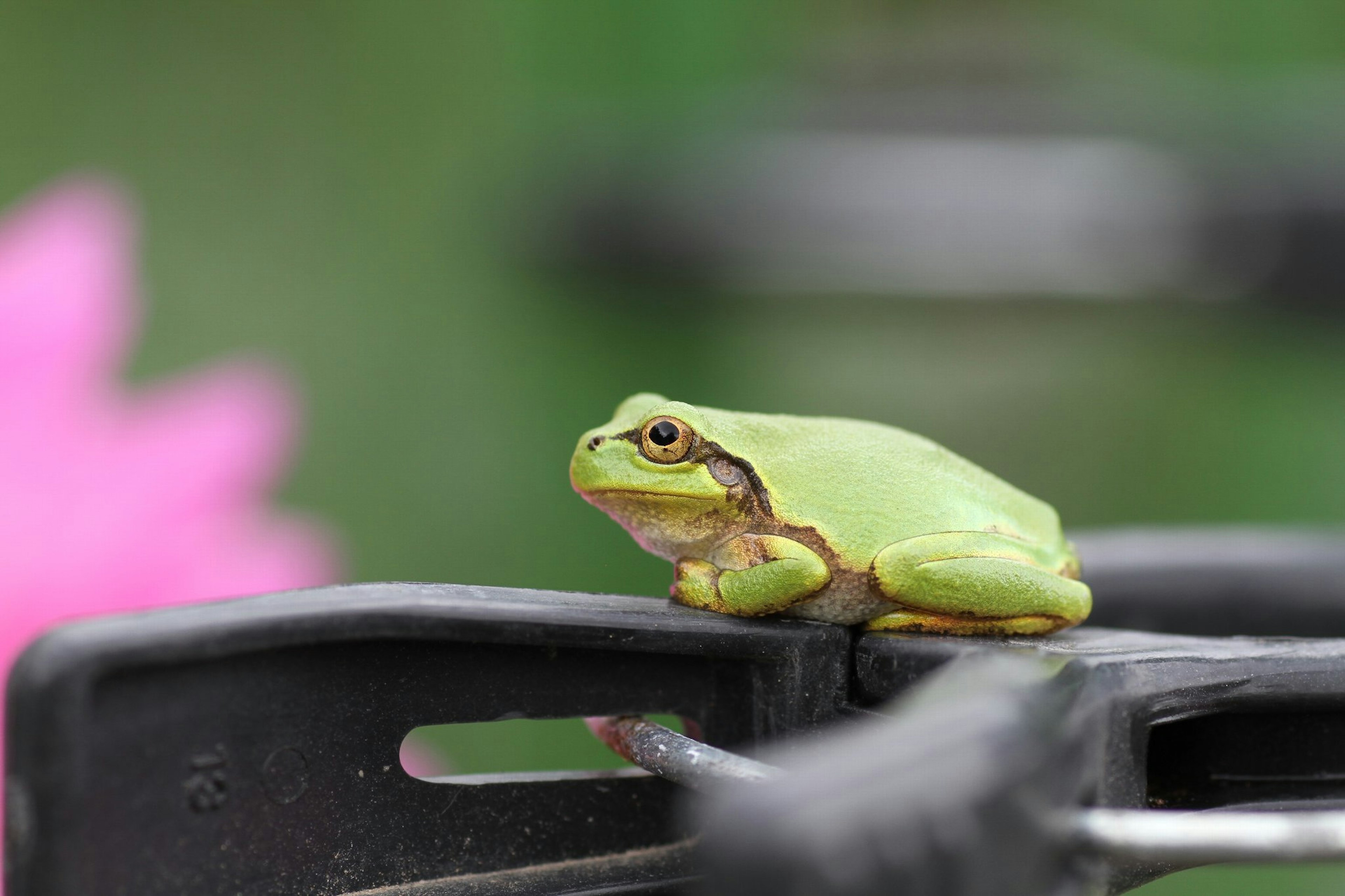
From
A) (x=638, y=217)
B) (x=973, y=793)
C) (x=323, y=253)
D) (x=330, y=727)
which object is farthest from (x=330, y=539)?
(x=638, y=217)

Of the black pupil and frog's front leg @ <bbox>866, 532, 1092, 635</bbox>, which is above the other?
the black pupil

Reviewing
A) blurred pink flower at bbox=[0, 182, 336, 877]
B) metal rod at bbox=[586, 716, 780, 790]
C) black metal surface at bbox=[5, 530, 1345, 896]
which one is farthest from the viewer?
blurred pink flower at bbox=[0, 182, 336, 877]

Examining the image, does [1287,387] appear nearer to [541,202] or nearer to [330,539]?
[541,202]

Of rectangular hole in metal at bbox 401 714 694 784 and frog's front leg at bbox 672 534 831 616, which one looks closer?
frog's front leg at bbox 672 534 831 616

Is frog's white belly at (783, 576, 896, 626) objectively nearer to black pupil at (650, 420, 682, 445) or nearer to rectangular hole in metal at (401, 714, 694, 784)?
black pupil at (650, 420, 682, 445)

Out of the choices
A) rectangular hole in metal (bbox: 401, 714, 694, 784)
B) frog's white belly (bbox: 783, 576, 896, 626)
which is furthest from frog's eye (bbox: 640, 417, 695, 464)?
rectangular hole in metal (bbox: 401, 714, 694, 784)

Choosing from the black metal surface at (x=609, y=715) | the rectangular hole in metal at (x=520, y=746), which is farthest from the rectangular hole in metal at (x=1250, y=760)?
the rectangular hole in metal at (x=520, y=746)
